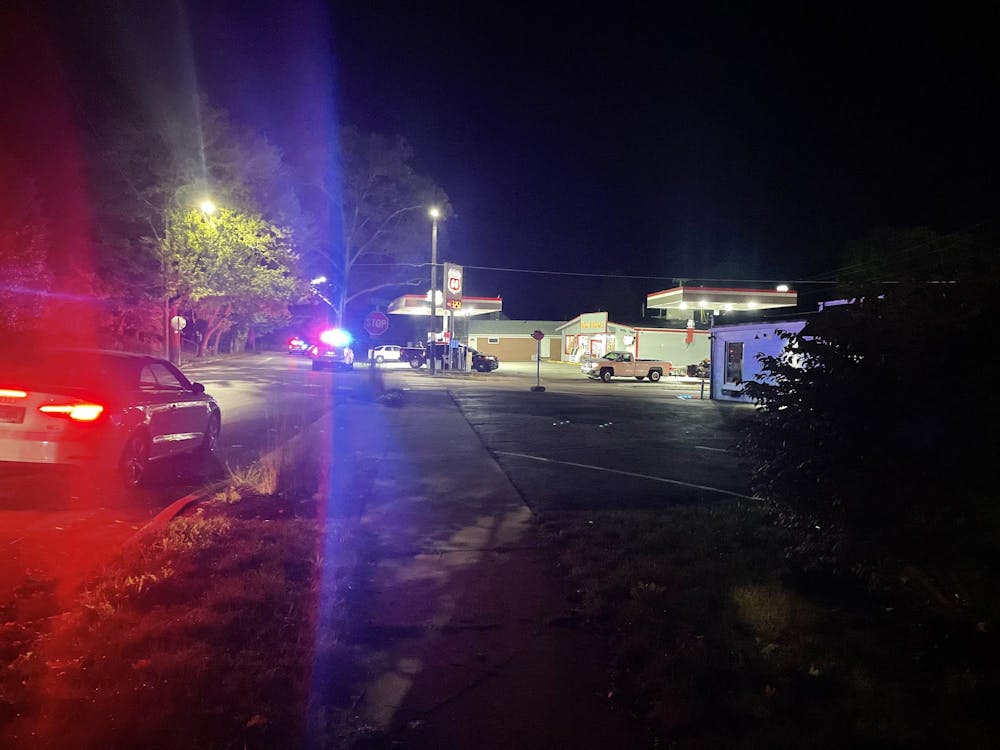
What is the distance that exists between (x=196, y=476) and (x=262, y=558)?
4.21m

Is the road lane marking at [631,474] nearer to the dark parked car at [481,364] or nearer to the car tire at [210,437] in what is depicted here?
the car tire at [210,437]

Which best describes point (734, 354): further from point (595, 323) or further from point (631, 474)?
point (595, 323)

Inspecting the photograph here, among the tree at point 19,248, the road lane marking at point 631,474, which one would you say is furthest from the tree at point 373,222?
the road lane marking at point 631,474

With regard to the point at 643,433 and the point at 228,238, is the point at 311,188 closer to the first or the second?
the point at 228,238

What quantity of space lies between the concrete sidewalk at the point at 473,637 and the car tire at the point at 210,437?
311 centimetres

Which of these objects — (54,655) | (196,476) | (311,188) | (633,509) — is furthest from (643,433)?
(311,188)

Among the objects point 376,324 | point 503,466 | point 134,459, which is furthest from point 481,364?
point 134,459

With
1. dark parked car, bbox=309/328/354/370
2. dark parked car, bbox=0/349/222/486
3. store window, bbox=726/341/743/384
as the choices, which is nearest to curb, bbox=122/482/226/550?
dark parked car, bbox=0/349/222/486

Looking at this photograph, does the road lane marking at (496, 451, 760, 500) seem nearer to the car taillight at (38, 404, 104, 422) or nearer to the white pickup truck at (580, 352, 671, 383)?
the car taillight at (38, 404, 104, 422)

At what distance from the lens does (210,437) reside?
10766 mm

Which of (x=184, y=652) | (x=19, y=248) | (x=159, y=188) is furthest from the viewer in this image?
(x=159, y=188)

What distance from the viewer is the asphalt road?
6270mm

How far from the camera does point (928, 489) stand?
4098 mm

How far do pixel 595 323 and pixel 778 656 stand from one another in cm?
5528
